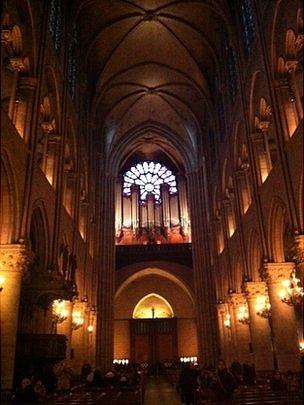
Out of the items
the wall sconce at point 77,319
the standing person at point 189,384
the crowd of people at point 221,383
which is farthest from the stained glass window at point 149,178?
the standing person at point 189,384

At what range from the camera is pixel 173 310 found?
40.7 meters

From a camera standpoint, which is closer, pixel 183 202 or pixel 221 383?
pixel 221 383

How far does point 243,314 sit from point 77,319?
852cm

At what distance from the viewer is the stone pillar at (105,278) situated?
97.1ft

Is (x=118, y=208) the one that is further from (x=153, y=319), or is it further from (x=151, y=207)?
(x=153, y=319)

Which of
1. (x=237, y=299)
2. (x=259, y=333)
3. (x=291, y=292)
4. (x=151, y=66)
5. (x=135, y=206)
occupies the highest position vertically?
(x=151, y=66)

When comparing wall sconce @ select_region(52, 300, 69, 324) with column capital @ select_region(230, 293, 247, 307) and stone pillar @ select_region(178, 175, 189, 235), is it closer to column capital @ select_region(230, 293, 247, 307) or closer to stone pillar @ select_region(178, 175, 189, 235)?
column capital @ select_region(230, 293, 247, 307)

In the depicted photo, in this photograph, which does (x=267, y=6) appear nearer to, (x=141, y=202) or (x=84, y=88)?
(x=84, y=88)

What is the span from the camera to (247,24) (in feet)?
65.0

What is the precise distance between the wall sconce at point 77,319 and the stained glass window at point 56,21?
42.4 ft

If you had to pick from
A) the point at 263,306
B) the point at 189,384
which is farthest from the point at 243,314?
the point at 189,384

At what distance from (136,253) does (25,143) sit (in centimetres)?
2502

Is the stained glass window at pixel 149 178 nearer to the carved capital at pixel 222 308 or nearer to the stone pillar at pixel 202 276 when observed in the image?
the stone pillar at pixel 202 276

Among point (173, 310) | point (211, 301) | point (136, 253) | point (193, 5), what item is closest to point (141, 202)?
point (136, 253)
